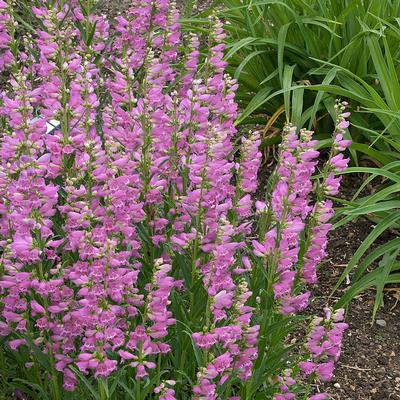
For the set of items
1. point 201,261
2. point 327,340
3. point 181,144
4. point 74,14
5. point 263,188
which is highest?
point 74,14

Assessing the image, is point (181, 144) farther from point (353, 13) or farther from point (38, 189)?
point (353, 13)

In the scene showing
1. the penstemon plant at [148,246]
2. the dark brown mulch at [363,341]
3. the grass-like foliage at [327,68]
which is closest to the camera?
the penstemon plant at [148,246]

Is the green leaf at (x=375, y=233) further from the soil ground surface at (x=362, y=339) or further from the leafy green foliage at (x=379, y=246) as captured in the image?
the soil ground surface at (x=362, y=339)

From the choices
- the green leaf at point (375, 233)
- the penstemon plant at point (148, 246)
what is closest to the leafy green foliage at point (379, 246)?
the green leaf at point (375, 233)

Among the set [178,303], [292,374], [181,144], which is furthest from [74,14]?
[292,374]

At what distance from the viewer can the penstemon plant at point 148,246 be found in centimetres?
196

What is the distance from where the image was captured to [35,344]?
2.23 metres

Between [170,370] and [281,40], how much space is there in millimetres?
2078

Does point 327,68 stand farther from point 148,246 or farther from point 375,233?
point 148,246

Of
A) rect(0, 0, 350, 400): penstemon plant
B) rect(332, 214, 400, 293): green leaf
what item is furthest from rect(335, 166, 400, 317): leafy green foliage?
rect(0, 0, 350, 400): penstemon plant

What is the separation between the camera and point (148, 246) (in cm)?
251

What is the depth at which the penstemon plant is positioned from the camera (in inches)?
77.2

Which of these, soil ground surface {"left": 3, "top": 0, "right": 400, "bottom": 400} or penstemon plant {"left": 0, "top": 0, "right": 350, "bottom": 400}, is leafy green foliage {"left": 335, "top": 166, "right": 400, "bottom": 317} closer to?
soil ground surface {"left": 3, "top": 0, "right": 400, "bottom": 400}

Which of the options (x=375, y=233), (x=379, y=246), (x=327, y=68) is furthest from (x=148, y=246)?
(x=327, y=68)
